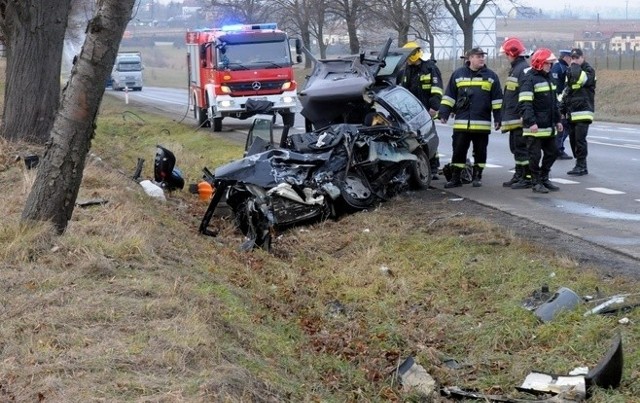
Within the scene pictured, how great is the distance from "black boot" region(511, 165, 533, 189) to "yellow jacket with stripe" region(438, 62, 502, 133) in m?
0.69

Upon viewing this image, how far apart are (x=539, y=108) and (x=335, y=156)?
2.67m

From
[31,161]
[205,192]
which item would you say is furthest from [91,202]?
[205,192]

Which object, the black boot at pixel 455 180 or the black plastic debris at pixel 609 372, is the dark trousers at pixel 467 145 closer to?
the black boot at pixel 455 180

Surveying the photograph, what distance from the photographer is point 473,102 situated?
1184 centimetres

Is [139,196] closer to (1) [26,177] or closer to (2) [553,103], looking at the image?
(1) [26,177]

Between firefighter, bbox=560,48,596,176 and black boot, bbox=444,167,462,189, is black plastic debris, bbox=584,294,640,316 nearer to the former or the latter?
black boot, bbox=444,167,462,189

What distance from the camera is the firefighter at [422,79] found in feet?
43.7

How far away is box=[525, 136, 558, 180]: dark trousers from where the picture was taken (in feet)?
37.3

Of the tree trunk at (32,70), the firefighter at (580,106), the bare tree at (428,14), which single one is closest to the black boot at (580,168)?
the firefighter at (580,106)

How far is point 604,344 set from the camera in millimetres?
5605

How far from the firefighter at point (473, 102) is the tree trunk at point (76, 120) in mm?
5662

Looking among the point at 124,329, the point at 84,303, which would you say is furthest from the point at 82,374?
the point at 84,303

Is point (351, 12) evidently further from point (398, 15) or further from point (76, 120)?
point (76, 120)

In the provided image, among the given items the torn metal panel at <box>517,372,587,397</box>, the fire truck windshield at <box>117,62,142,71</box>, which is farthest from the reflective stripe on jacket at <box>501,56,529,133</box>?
the fire truck windshield at <box>117,62,142,71</box>
